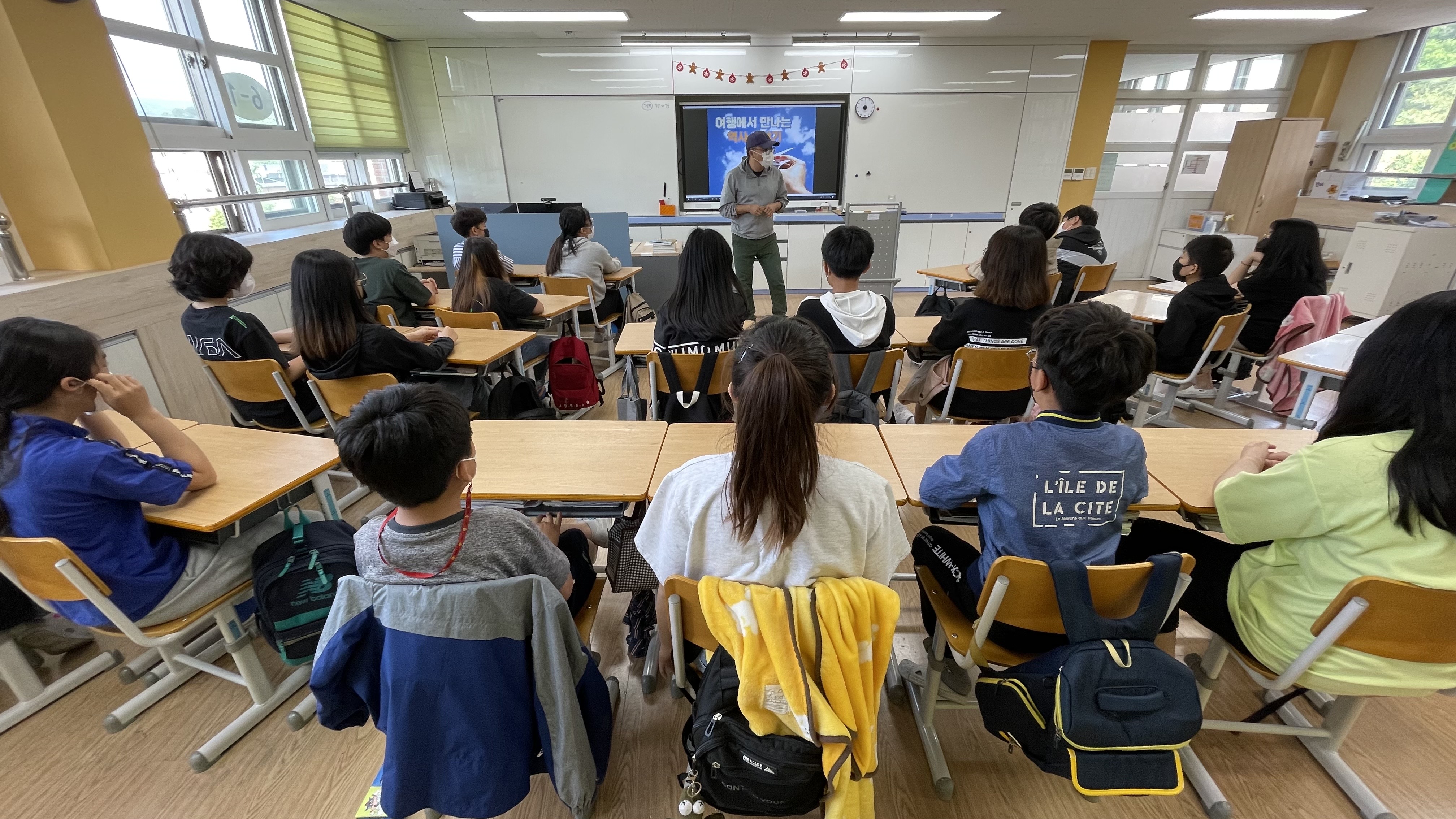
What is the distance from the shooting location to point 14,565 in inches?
47.9

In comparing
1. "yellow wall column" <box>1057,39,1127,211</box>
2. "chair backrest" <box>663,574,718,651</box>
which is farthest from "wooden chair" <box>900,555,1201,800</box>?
"yellow wall column" <box>1057,39,1127,211</box>

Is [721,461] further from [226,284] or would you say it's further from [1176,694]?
[226,284]

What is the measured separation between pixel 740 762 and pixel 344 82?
6.09m

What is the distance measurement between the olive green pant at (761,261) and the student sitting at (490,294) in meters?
1.94

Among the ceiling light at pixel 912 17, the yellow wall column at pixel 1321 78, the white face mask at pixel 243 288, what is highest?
the ceiling light at pixel 912 17

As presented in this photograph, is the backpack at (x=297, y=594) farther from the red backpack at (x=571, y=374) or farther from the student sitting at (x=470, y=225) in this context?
the student sitting at (x=470, y=225)

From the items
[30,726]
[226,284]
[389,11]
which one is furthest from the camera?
[389,11]

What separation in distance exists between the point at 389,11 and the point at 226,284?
3.59 metres

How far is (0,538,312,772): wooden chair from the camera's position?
115 centimetres

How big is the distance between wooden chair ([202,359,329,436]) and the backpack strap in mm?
2510

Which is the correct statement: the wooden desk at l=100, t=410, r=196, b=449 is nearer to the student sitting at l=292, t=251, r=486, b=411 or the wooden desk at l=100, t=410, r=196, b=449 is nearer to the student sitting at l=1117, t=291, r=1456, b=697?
the student sitting at l=292, t=251, r=486, b=411

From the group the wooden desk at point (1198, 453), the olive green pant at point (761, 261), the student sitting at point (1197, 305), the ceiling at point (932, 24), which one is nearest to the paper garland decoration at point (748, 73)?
the ceiling at point (932, 24)

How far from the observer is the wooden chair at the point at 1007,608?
1.06 meters

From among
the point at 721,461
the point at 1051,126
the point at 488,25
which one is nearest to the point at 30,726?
the point at 721,461
